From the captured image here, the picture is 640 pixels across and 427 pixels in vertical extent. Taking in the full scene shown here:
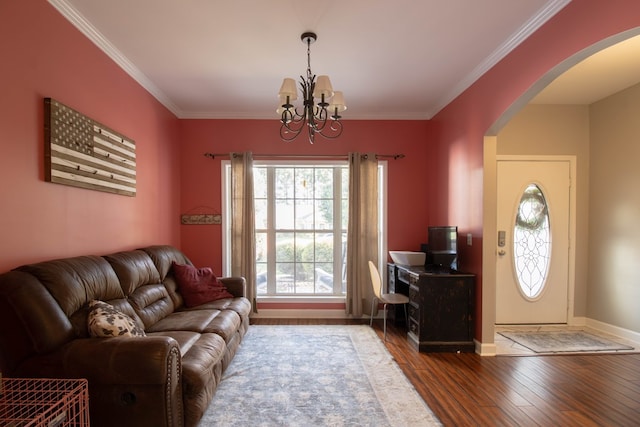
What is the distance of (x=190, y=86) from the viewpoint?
11.6ft

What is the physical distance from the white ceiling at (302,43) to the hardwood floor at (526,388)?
284 centimetres

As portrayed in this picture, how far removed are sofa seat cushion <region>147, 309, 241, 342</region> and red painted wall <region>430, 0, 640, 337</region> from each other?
245 centimetres

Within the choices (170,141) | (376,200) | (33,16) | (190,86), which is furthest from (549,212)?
(33,16)

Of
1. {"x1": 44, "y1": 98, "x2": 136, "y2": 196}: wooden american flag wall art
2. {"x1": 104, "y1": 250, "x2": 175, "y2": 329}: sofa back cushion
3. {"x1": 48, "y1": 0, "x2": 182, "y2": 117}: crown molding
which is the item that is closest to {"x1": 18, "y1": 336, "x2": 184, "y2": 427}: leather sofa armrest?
{"x1": 104, "y1": 250, "x2": 175, "y2": 329}: sofa back cushion

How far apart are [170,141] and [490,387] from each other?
438 cm

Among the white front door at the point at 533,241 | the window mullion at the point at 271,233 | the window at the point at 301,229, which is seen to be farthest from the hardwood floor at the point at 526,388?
the window mullion at the point at 271,233

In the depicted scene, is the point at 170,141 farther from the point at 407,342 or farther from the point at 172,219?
the point at 407,342

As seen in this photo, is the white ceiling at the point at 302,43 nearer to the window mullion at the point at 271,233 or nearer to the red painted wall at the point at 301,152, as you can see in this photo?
the red painted wall at the point at 301,152

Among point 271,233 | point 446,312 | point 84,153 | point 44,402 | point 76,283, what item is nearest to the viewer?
point 44,402

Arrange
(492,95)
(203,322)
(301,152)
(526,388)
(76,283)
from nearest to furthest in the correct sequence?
(76,283), (526,388), (203,322), (492,95), (301,152)

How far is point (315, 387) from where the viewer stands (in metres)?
2.51

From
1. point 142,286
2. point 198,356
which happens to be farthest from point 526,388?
point 142,286

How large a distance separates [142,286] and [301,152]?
2587mm

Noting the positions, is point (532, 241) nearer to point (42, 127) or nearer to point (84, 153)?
point (84, 153)
